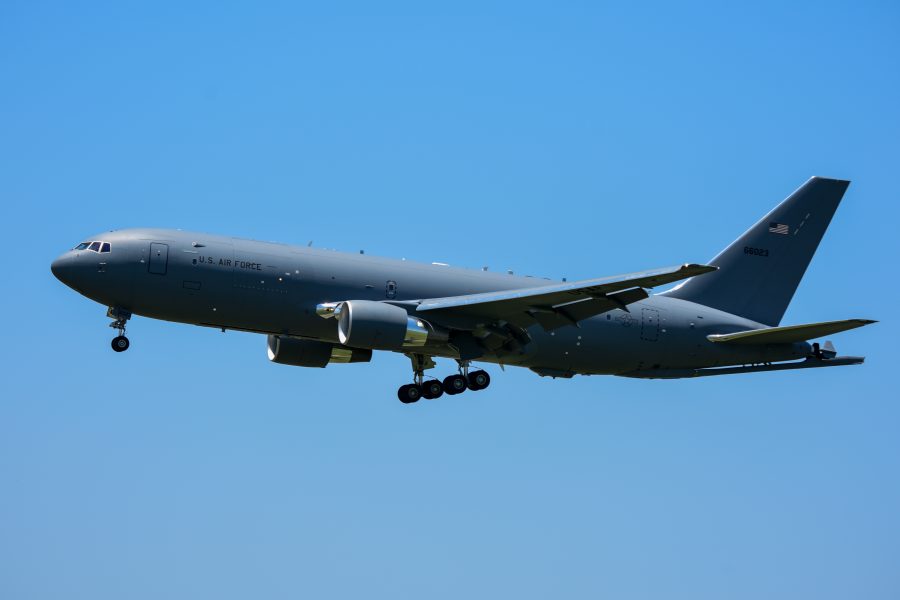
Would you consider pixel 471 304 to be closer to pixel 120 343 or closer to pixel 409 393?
pixel 409 393

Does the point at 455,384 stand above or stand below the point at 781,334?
below

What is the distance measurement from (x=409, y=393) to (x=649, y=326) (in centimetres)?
1041

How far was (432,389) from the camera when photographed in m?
56.8

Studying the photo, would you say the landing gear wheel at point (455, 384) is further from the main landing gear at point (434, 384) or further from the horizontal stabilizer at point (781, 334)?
the horizontal stabilizer at point (781, 334)

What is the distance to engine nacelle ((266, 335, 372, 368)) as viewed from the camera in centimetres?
5831

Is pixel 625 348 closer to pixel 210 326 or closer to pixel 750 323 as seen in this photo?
pixel 750 323

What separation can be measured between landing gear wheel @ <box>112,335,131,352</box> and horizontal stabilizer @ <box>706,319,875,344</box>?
23979 mm

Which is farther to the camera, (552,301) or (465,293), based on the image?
(465,293)

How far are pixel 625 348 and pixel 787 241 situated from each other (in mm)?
9937

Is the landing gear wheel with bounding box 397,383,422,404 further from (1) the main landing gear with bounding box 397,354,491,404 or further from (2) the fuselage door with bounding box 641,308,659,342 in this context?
(2) the fuselage door with bounding box 641,308,659,342

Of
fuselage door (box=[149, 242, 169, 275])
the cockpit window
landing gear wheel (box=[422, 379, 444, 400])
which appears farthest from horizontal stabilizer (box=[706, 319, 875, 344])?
the cockpit window

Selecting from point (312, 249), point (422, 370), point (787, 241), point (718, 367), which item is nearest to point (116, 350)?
point (312, 249)

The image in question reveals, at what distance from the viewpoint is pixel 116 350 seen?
51906 millimetres

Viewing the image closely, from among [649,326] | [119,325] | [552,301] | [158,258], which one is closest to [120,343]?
[119,325]
